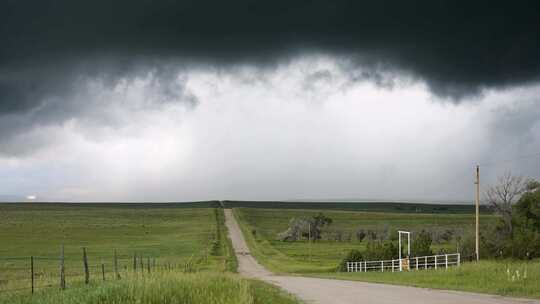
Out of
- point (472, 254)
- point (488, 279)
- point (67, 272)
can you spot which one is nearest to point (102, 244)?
point (67, 272)

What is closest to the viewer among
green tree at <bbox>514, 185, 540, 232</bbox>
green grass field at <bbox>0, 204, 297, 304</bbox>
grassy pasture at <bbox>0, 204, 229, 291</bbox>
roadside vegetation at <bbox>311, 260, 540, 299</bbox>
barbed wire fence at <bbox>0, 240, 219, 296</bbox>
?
green grass field at <bbox>0, 204, 297, 304</bbox>

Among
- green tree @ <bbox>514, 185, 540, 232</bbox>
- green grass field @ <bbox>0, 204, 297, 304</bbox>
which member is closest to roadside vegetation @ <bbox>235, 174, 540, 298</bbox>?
green tree @ <bbox>514, 185, 540, 232</bbox>

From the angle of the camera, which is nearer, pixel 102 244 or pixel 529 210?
pixel 529 210

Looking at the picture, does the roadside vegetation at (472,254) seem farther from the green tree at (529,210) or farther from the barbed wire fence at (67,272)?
the barbed wire fence at (67,272)

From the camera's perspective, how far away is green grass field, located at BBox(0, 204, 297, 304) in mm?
14305

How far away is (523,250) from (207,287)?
4180 cm

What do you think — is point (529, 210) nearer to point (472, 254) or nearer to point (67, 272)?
point (472, 254)

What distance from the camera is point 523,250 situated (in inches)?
1971

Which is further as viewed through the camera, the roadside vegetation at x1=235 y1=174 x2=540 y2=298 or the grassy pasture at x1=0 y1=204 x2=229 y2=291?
the grassy pasture at x1=0 y1=204 x2=229 y2=291

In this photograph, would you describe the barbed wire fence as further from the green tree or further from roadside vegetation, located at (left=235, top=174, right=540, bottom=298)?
the green tree

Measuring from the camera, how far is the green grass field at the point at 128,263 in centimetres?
1431

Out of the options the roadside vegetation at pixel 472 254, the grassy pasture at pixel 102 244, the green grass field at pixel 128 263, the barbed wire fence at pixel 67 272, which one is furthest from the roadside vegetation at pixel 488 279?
the grassy pasture at pixel 102 244

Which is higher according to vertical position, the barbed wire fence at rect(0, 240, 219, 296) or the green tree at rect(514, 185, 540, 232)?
the green tree at rect(514, 185, 540, 232)

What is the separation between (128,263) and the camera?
58250 millimetres
